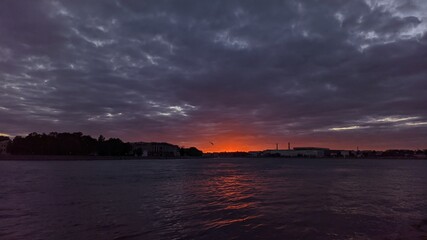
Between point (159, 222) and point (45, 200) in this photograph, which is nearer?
point (159, 222)

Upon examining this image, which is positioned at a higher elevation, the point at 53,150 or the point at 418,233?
the point at 53,150

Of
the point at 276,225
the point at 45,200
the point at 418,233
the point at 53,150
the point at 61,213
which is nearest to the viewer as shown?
the point at 418,233

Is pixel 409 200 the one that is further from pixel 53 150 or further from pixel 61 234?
pixel 53 150

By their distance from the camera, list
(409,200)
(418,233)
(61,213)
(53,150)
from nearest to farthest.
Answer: (418,233) → (61,213) → (409,200) → (53,150)

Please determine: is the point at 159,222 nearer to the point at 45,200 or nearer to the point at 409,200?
the point at 45,200

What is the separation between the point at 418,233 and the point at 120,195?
84.5 feet

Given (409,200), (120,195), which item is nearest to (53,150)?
(120,195)

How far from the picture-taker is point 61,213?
82.7 feet

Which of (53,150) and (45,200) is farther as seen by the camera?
(53,150)

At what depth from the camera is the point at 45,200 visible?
32031mm

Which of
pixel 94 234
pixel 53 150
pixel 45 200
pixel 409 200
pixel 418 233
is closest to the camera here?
pixel 94 234

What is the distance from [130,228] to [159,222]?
2197mm

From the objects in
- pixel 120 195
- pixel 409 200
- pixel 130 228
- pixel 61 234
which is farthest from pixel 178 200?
pixel 409 200

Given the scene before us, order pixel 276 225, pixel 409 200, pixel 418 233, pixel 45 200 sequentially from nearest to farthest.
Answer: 1. pixel 418 233
2. pixel 276 225
3. pixel 45 200
4. pixel 409 200
